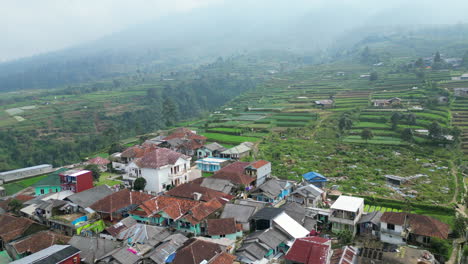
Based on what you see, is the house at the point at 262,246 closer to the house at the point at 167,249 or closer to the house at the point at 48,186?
the house at the point at 167,249

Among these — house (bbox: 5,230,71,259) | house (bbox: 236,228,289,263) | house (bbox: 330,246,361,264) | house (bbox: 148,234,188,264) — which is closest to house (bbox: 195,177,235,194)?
house (bbox: 236,228,289,263)

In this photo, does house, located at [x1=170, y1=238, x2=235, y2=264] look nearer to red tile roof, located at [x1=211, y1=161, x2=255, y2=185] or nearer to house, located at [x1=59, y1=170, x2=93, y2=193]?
red tile roof, located at [x1=211, y1=161, x2=255, y2=185]

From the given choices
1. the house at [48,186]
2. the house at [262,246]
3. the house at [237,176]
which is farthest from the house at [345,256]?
the house at [48,186]

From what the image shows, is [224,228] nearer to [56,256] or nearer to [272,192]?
[272,192]

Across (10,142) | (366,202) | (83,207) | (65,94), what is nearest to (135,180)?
(83,207)

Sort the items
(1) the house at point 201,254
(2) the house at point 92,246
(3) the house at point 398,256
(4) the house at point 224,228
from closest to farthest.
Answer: (3) the house at point 398,256 → (1) the house at point 201,254 → (2) the house at point 92,246 → (4) the house at point 224,228

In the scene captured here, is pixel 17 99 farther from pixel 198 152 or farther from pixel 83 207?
pixel 83 207

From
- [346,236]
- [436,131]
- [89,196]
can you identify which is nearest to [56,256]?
[89,196]
